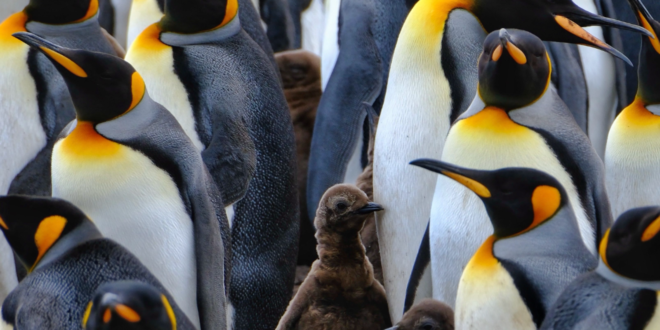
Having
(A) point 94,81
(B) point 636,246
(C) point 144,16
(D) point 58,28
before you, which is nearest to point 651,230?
(B) point 636,246

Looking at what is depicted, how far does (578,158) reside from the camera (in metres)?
2.61

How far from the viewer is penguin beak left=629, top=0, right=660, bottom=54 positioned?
3158 millimetres

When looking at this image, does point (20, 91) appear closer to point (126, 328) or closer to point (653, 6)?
point (126, 328)

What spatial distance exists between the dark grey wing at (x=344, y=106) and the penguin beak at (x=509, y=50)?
1443mm

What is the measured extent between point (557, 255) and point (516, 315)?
0.53ft

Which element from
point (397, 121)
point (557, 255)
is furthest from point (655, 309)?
point (397, 121)

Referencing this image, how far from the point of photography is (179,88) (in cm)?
318

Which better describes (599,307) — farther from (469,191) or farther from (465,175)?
(469,191)

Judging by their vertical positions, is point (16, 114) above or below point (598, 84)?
above

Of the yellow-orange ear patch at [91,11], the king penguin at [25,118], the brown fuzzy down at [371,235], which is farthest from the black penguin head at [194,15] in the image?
the brown fuzzy down at [371,235]

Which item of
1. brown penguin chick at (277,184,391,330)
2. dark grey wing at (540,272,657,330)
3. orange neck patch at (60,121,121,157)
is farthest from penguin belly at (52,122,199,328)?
dark grey wing at (540,272,657,330)

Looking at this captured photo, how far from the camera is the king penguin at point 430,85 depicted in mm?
3072

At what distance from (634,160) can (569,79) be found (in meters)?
0.81

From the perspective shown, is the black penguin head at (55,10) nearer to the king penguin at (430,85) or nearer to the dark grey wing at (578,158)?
the king penguin at (430,85)
